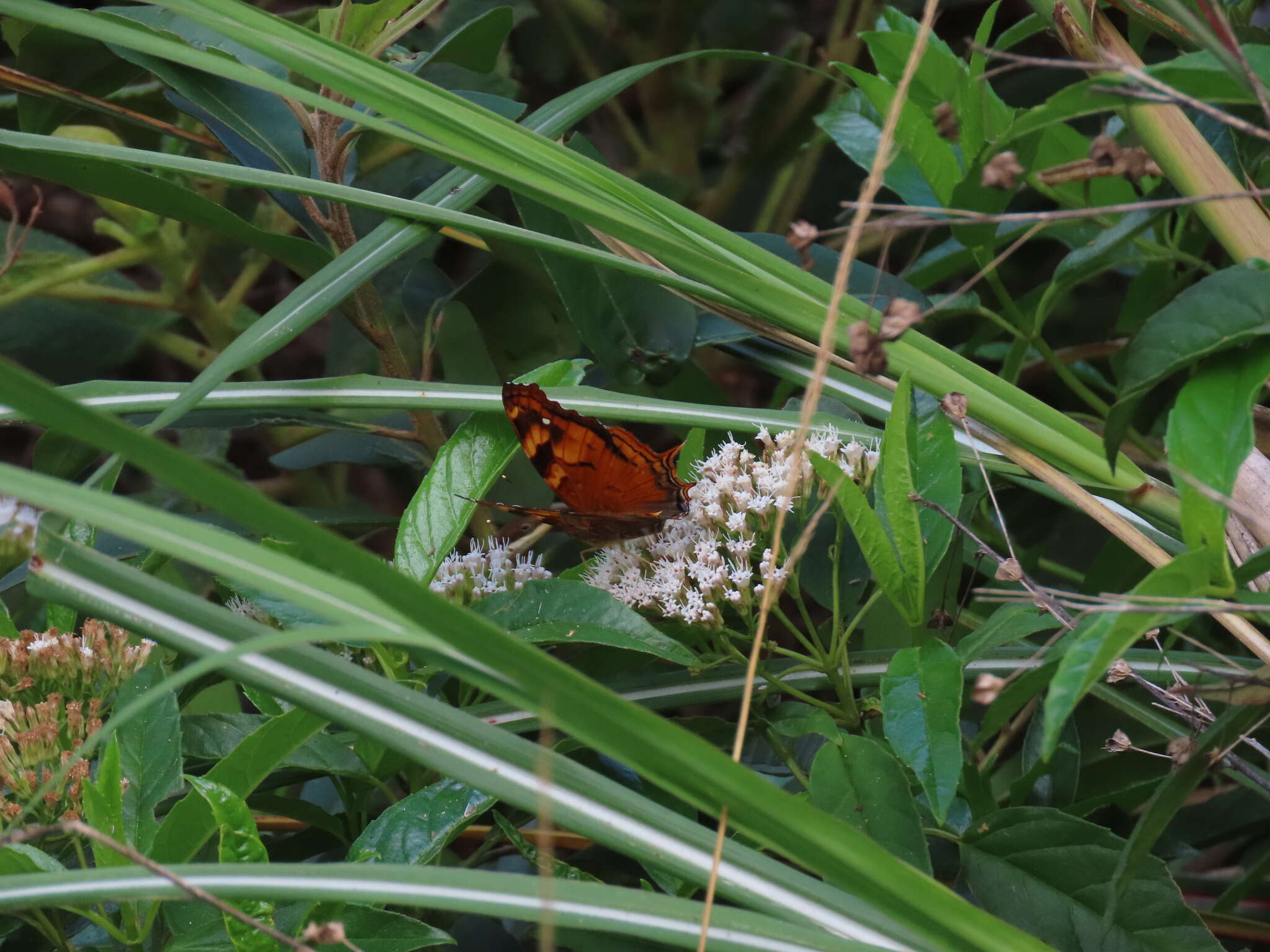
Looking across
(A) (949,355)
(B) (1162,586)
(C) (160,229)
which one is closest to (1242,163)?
Answer: (A) (949,355)

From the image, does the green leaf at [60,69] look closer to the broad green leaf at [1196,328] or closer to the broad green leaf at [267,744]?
the broad green leaf at [267,744]

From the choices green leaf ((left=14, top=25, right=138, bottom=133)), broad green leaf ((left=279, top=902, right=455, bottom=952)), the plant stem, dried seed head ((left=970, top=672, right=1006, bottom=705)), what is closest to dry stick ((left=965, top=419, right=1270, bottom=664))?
dried seed head ((left=970, top=672, right=1006, bottom=705))

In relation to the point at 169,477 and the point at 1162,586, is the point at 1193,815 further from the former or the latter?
the point at 169,477

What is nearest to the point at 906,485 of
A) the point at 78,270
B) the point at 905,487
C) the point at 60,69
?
the point at 905,487

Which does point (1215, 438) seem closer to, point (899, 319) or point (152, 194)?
point (899, 319)

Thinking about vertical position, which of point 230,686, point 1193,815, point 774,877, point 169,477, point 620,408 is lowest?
point 1193,815
